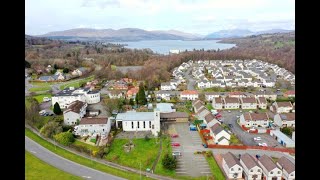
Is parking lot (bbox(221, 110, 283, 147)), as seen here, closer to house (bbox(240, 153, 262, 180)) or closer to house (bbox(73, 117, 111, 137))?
house (bbox(240, 153, 262, 180))

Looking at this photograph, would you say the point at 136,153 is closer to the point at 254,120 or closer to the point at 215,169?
the point at 215,169

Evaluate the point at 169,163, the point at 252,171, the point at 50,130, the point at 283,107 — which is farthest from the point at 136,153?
the point at 283,107

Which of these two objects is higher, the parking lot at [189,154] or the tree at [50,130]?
the tree at [50,130]

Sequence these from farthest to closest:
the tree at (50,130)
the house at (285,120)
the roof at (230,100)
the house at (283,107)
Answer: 1. the roof at (230,100)
2. the house at (283,107)
3. the house at (285,120)
4. the tree at (50,130)

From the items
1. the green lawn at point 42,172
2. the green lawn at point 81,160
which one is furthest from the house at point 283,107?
the green lawn at point 42,172

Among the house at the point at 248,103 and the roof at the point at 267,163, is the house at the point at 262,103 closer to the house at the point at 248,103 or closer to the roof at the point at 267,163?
the house at the point at 248,103
